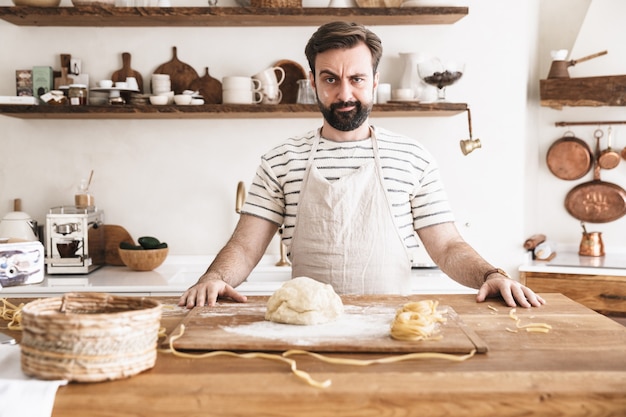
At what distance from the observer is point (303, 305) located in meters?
1.48

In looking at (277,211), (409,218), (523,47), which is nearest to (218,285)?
(277,211)

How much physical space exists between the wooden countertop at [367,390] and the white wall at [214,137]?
2257 millimetres

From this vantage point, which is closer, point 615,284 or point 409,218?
point 409,218

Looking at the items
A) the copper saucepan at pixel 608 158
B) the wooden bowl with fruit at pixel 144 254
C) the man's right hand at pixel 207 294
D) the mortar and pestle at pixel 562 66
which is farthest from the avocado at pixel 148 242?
the copper saucepan at pixel 608 158

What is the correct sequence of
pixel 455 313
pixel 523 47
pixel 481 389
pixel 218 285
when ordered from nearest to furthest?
pixel 481 389
pixel 455 313
pixel 218 285
pixel 523 47

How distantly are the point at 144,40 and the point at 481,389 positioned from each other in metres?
2.82

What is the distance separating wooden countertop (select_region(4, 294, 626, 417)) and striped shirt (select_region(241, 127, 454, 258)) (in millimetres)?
1019

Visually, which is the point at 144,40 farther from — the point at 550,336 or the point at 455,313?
the point at 550,336

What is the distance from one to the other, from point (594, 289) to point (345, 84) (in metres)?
1.80

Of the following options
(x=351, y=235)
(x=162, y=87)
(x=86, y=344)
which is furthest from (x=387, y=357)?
(x=162, y=87)

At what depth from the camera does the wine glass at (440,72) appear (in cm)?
315

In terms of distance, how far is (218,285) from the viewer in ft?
5.86

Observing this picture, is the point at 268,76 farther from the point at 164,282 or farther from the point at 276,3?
the point at 164,282

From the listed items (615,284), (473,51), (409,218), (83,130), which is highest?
(473,51)
